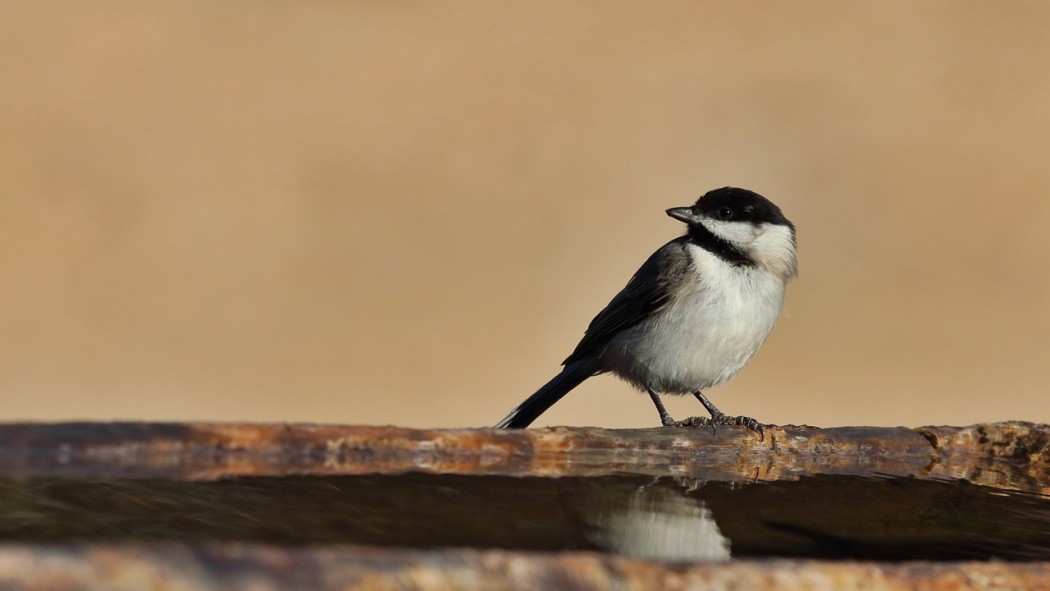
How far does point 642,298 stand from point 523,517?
3.37 metres

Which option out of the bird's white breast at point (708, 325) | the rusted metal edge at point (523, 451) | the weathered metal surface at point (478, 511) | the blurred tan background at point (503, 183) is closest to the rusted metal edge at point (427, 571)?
the weathered metal surface at point (478, 511)

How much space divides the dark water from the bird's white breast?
2.11 metres

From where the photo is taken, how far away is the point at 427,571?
250cm

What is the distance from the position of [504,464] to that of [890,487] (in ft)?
4.56

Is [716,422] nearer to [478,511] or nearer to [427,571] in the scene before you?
[478,511]

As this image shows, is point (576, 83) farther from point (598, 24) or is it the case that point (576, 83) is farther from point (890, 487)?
point (890, 487)

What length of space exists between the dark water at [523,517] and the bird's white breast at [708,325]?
6.91ft

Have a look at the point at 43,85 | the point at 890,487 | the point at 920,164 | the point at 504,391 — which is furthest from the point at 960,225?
the point at 890,487

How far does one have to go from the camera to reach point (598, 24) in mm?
34875

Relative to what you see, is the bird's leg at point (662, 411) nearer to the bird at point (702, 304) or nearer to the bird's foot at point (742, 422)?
the bird at point (702, 304)

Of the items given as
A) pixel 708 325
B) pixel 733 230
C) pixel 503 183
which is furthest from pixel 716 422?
pixel 503 183

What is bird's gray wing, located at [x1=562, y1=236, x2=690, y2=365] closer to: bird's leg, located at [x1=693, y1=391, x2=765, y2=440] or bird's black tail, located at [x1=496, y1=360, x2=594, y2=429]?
bird's black tail, located at [x1=496, y1=360, x2=594, y2=429]

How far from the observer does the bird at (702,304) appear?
6.72 m

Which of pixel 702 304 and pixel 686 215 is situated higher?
pixel 686 215
